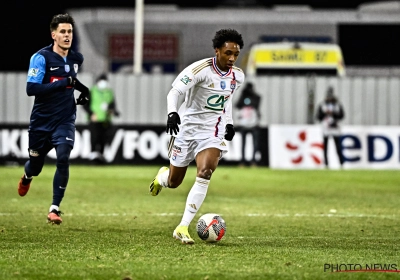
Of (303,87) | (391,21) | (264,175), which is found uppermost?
(391,21)

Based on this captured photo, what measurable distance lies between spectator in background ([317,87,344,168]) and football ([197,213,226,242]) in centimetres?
1427

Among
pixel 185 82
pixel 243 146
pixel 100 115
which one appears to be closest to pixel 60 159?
pixel 185 82

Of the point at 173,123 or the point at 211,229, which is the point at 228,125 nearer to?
the point at 173,123

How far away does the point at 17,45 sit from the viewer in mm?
39688

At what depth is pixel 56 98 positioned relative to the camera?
11211mm

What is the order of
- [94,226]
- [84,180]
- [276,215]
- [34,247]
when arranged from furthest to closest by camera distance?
[84,180], [276,215], [94,226], [34,247]

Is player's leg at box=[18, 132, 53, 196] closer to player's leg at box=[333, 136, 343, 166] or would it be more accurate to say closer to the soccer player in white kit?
the soccer player in white kit

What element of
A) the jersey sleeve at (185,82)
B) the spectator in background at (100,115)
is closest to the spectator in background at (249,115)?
the spectator in background at (100,115)

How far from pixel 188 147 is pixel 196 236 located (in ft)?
3.14

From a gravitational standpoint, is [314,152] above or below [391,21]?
below

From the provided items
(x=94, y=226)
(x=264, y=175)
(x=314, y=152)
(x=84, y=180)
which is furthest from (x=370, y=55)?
(x=94, y=226)

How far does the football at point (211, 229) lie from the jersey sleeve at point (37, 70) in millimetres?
2825

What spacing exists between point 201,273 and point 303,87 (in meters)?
18.5

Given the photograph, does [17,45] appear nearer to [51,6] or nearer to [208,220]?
[51,6]
